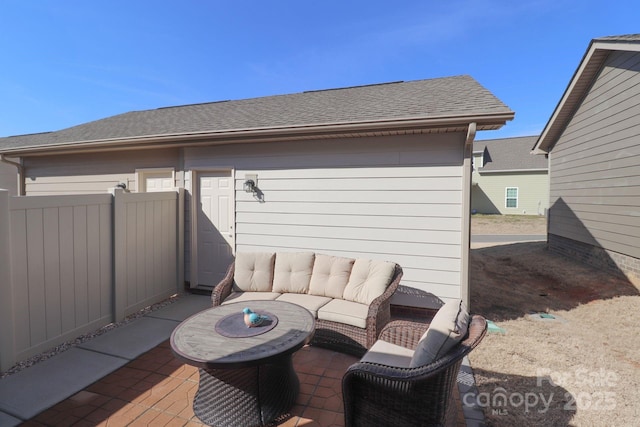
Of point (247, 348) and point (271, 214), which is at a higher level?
point (271, 214)

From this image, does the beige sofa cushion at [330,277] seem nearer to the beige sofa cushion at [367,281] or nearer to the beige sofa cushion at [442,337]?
the beige sofa cushion at [367,281]

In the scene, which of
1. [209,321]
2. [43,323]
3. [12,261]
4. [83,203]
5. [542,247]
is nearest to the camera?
[209,321]

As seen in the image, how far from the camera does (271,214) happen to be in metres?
5.35

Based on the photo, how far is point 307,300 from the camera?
3912mm

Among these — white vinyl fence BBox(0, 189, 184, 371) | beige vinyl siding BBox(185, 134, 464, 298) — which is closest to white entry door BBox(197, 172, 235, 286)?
beige vinyl siding BBox(185, 134, 464, 298)

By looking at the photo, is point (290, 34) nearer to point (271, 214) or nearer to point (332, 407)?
point (271, 214)

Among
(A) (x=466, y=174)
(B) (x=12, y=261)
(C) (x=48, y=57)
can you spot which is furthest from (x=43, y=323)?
(C) (x=48, y=57)

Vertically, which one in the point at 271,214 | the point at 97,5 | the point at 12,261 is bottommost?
the point at 12,261

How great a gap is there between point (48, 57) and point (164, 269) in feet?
24.1

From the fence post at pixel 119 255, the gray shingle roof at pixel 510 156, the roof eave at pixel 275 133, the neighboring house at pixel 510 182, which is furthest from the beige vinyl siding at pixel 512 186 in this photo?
the fence post at pixel 119 255

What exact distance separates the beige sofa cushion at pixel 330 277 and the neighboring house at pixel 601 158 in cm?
650

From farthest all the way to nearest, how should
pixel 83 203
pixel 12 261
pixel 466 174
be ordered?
pixel 466 174 → pixel 83 203 → pixel 12 261

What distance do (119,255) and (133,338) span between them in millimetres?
1223

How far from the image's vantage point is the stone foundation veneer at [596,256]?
6.43 meters
